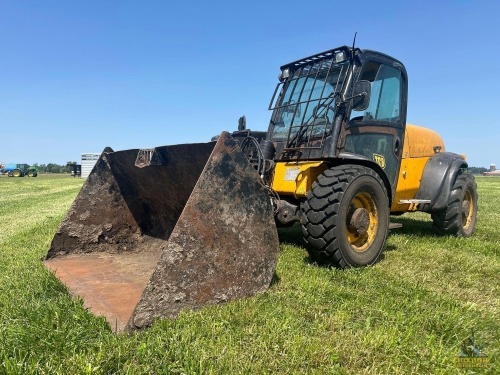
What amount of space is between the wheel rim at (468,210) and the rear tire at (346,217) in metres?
2.68

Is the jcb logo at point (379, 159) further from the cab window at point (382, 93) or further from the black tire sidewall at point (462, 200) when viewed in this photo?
the black tire sidewall at point (462, 200)

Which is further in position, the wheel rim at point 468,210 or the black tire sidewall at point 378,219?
the wheel rim at point 468,210

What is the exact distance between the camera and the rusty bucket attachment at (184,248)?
2.46 meters

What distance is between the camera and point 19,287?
2941 mm

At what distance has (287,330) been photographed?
226 cm

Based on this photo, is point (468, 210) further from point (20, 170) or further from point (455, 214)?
point (20, 170)

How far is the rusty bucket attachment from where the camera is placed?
2463 mm

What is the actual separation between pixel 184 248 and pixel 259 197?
0.68m

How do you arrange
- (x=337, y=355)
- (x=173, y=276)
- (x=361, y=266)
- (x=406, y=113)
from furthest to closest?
(x=406, y=113) < (x=361, y=266) < (x=173, y=276) < (x=337, y=355)

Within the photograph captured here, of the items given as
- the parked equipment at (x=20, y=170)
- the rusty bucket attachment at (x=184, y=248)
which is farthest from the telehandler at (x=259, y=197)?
the parked equipment at (x=20, y=170)

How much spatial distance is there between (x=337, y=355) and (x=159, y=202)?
2.80 metres

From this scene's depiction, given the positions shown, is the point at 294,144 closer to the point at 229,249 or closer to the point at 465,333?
the point at 229,249

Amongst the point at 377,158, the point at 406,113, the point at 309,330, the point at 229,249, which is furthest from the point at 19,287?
the point at 406,113

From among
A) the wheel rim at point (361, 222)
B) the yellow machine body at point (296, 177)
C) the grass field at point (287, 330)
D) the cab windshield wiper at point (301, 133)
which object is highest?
the cab windshield wiper at point (301, 133)
